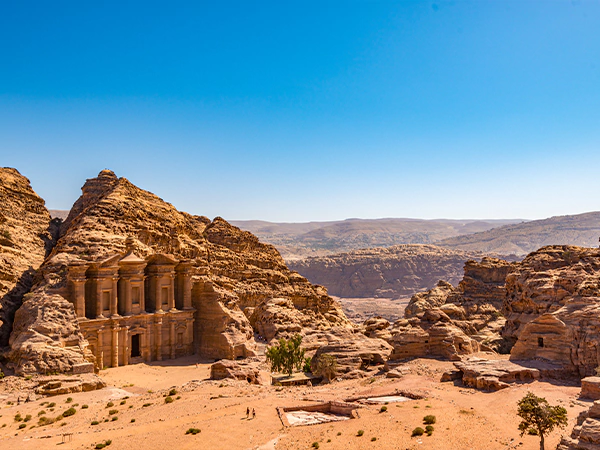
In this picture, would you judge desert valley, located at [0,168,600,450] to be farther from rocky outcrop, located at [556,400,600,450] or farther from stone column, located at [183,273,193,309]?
stone column, located at [183,273,193,309]

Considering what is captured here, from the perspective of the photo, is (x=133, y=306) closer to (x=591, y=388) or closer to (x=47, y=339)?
Answer: (x=47, y=339)

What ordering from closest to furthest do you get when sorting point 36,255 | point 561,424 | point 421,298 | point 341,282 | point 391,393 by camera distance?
point 561,424
point 391,393
point 36,255
point 421,298
point 341,282

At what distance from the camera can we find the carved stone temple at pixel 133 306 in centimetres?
3962

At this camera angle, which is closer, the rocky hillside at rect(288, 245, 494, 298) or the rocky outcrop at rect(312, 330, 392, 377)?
the rocky outcrop at rect(312, 330, 392, 377)

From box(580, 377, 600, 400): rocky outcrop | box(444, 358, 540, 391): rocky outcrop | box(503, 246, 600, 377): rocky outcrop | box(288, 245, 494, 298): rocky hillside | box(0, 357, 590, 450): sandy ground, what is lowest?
box(288, 245, 494, 298): rocky hillside

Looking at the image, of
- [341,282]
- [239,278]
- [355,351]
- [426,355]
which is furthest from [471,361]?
[341,282]

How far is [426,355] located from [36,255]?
113ft

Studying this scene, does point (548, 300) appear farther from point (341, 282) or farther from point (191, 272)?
point (341, 282)

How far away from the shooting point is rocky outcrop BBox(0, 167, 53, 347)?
39.5 meters

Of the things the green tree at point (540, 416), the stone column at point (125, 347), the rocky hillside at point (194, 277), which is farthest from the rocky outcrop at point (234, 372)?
the green tree at point (540, 416)

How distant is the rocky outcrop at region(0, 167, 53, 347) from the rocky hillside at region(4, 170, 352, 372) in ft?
6.55

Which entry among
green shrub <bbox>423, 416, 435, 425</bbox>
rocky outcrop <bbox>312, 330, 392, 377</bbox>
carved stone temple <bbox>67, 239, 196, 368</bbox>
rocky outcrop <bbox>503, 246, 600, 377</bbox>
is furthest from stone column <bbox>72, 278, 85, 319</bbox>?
rocky outcrop <bbox>503, 246, 600, 377</bbox>

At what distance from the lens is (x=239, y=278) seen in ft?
187

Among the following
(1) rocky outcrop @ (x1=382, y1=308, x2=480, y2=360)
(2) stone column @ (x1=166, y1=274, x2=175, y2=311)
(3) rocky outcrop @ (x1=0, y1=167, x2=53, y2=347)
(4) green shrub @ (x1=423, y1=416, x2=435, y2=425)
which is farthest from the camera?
(2) stone column @ (x1=166, y1=274, x2=175, y2=311)
